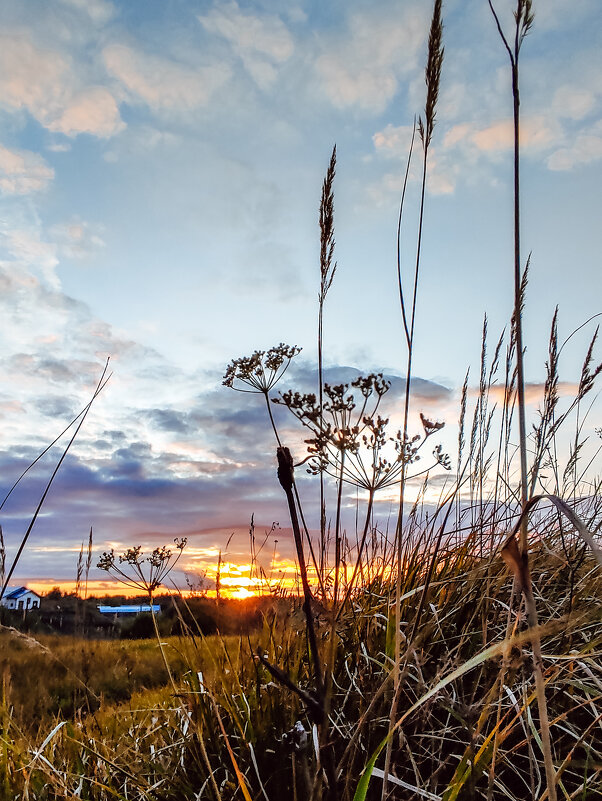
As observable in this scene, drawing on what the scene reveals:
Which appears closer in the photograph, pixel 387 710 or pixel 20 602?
Result: pixel 387 710

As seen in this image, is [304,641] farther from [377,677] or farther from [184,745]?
[184,745]

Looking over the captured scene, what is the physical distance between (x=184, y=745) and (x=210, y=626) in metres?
6.05

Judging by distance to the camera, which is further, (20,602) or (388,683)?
(20,602)

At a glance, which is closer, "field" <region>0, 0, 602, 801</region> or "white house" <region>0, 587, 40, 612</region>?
"field" <region>0, 0, 602, 801</region>

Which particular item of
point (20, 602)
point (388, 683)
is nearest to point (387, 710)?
point (388, 683)

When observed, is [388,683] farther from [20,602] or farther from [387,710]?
[20,602]

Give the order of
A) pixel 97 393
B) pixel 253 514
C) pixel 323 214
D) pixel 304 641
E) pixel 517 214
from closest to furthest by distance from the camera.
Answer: pixel 517 214, pixel 323 214, pixel 97 393, pixel 304 641, pixel 253 514

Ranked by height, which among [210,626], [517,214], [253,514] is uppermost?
[517,214]

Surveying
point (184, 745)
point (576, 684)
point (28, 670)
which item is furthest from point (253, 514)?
point (28, 670)

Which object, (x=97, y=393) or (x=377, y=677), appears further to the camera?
(x=97, y=393)

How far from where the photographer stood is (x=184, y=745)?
7.78 ft

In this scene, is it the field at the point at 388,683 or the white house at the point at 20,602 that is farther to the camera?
the white house at the point at 20,602

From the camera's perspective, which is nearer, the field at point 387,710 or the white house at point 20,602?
the field at point 387,710

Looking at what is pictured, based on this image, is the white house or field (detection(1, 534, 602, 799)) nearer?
field (detection(1, 534, 602, 799))
